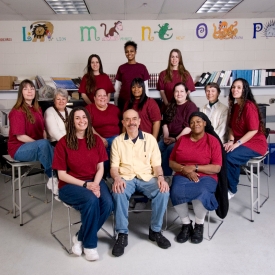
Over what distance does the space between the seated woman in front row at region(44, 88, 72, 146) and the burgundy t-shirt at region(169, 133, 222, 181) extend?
121 centimetres

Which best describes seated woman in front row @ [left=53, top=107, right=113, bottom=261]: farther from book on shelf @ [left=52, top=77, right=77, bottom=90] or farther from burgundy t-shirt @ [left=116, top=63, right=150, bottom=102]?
book on shelf @ [left=52, top=77, right=77, bottom=90]

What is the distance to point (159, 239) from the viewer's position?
2.58 meters

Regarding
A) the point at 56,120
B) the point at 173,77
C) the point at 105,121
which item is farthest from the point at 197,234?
the point at 173,77

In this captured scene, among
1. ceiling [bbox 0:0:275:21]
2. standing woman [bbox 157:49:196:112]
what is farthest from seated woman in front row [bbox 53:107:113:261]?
ceiling [bbox 0:0:275:21]

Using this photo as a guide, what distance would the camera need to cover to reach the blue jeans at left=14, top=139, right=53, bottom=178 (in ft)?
9.59

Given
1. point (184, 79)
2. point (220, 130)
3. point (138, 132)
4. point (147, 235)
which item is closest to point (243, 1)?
point (184, 79)

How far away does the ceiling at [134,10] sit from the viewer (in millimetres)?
4684

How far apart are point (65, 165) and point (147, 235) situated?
0.93 meters

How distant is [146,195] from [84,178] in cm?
52

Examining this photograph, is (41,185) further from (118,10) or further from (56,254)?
(118,10)

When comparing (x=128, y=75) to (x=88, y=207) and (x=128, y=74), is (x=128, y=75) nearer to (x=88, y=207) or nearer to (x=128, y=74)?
(x=128, y=74)

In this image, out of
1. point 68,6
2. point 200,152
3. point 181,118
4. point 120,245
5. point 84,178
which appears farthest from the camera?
point 68,6

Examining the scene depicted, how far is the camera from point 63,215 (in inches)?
129

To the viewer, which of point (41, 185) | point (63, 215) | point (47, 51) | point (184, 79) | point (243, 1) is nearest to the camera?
point (63, 215)
